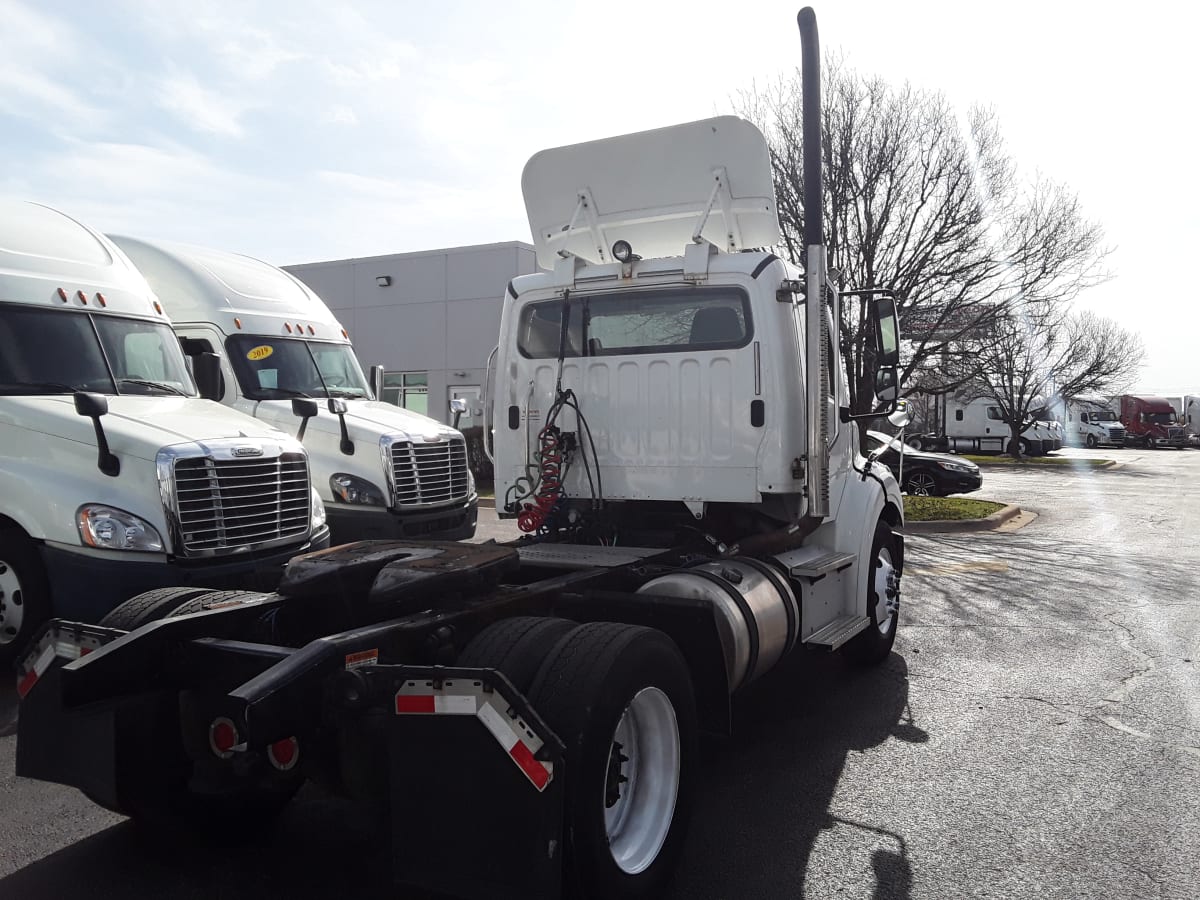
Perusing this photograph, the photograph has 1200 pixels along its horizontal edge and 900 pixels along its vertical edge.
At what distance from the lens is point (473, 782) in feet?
9.55

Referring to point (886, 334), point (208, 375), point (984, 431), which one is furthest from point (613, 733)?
point (984, 431)

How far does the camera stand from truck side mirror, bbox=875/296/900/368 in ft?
19.6

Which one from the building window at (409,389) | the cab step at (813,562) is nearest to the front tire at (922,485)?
the building window at (409,389)

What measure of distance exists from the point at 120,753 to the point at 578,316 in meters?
3.74

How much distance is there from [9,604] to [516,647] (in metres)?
4.46

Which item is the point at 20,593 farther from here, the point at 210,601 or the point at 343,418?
the point at 343,418

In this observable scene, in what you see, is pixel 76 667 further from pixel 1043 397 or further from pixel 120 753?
pixel 1043 397

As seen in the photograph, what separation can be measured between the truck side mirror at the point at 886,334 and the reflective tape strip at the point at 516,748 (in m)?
3.93

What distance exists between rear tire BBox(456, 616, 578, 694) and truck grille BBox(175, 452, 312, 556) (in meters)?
3.47

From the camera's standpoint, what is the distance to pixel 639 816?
3.65 meters

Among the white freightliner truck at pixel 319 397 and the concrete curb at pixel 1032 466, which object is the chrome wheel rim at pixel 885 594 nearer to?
the white freightliner truck at pixel 319 397

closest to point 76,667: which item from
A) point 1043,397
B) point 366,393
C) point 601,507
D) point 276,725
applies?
point 276,725

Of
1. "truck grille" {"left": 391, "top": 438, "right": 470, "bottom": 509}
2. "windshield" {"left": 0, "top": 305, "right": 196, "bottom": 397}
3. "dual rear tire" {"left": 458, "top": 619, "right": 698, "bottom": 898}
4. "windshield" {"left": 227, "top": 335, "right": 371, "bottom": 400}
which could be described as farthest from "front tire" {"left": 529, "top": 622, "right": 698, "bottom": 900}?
"windshield" {"left": 227, "top": 335, "right": 371, "bottom": 400}

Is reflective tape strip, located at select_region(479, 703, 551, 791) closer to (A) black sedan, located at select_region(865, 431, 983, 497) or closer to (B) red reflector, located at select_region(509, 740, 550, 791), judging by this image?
(B) red reflector, located at select_region(509, 740, 550, 791)
